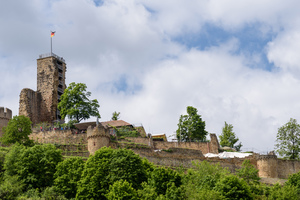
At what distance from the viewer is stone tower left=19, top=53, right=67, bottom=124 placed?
238 feet

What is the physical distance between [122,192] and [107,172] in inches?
198

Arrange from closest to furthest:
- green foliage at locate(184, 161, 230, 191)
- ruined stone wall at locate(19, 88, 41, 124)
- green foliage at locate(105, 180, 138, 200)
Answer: green foliage at locate(105, 180, 138, 200) < green foliage at locate(184, 161, 230, 191) < ruined stone wall at locate(19, 88, 41, 124)

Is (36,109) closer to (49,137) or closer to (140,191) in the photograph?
(49,137)

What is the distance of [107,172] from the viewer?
48188 millimetres

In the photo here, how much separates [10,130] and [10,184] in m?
11.9

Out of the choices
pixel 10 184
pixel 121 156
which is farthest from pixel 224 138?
pixel 10 184

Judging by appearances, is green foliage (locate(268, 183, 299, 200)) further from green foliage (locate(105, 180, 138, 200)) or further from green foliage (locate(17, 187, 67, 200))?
green foliage (locate(17, 187, 67, 200))

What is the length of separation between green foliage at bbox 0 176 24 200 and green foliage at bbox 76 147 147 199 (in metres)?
5.14

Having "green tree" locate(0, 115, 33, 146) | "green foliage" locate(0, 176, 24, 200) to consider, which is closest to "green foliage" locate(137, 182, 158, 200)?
"green foliage" locate(0, 176, 24, 200)

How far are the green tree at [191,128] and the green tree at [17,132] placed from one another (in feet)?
68.2

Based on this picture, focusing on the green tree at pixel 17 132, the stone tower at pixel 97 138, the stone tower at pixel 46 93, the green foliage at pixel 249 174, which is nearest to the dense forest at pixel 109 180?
the green foliage at pixel 249 174

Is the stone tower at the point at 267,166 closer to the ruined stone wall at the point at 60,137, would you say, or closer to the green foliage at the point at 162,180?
the green foliage at the point at 162,180

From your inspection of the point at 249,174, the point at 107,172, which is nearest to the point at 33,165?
the point at 107,172

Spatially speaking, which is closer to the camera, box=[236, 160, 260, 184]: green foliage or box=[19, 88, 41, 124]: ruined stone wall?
box=[236, 160, 260, 184]: green foliage
